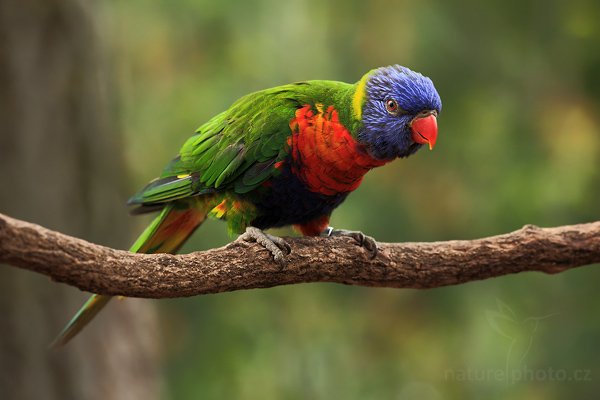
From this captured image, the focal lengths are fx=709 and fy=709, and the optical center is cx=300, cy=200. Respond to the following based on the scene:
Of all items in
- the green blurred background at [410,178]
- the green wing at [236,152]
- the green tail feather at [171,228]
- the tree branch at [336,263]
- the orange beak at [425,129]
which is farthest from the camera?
the green blurred background at [410,178]

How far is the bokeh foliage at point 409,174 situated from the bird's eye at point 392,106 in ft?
5.53

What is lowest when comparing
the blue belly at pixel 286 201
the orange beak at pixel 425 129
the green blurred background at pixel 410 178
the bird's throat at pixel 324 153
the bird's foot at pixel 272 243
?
the bird's foot at pixel 272 243

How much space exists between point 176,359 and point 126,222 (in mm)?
1934

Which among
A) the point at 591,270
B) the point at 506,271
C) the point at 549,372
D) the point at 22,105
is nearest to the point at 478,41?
the point at 591,270

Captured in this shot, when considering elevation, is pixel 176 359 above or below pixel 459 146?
below

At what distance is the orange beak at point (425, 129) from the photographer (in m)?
3.13

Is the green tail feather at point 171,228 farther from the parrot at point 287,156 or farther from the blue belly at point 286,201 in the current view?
the blue belly at point 286,201

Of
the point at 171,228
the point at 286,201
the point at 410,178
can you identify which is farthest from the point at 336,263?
the point at 410,178

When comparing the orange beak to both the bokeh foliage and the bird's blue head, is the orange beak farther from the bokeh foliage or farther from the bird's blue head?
the bokeh foliage

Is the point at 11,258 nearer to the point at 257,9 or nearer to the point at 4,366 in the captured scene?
the point at 4,366

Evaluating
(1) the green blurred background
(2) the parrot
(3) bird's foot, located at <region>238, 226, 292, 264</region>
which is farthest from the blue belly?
(1) the green blurred background

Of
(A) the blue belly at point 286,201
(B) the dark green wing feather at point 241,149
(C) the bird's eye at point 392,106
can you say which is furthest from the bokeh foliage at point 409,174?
(B) the dark green wing feather at point 241,149

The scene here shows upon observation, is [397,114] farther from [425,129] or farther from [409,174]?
[409,174]

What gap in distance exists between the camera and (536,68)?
5617 mm
